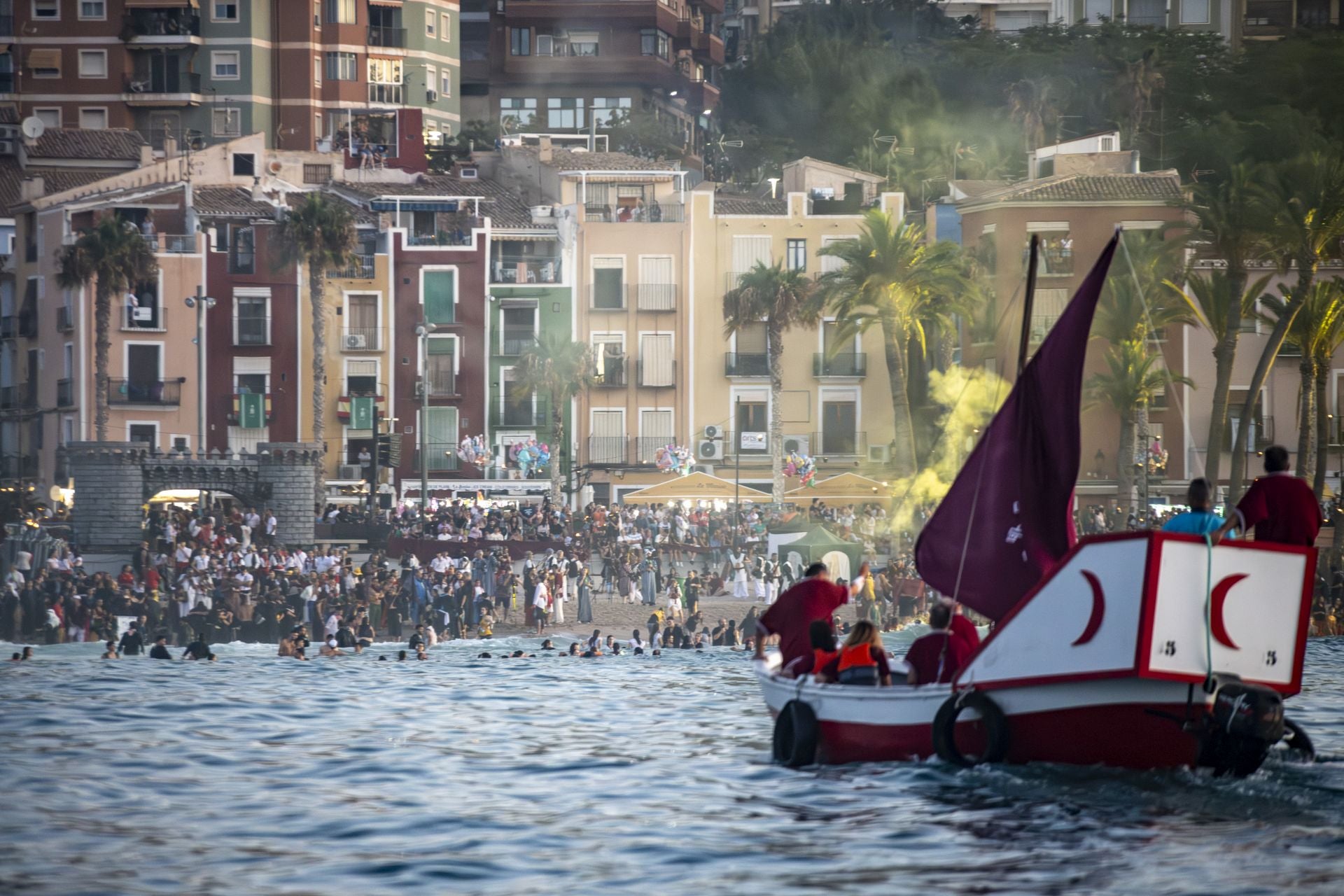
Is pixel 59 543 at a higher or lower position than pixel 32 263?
lower

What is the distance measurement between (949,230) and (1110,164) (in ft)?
22.2

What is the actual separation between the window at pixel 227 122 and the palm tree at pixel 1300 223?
189 feet

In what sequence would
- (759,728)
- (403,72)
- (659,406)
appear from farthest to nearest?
(403,72), (659,406), (759,728)

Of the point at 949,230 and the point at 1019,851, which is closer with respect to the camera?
the point at 1019,851

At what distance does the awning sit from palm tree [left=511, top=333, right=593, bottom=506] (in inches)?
1670

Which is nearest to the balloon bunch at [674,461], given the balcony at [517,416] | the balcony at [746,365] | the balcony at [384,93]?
the balcony at [746,365]

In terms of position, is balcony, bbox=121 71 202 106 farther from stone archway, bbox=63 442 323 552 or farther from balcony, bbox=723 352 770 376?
stone archway, bbox=63 442 323 552

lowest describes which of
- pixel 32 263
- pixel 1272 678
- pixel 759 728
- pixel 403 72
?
pixel 759 728

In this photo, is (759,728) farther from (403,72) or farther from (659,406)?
(403,72)

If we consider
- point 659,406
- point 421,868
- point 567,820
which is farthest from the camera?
point 659,406

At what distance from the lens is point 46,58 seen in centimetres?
10531

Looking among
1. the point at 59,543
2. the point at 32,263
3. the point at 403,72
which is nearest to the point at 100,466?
the point at 59,543

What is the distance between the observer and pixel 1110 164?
78.1 m

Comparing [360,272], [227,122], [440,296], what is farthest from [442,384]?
[227,122]
